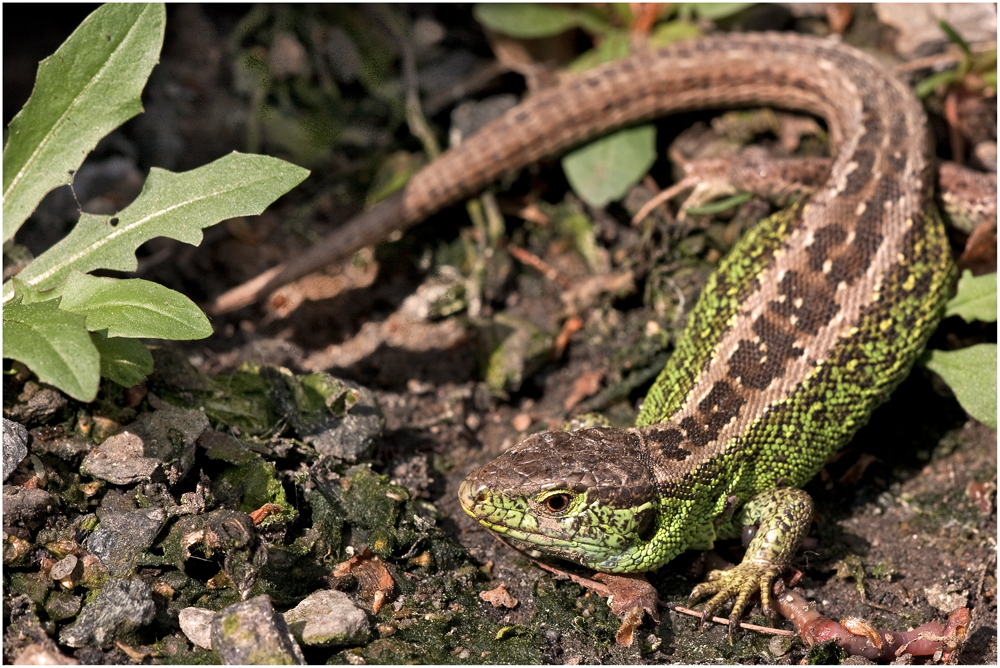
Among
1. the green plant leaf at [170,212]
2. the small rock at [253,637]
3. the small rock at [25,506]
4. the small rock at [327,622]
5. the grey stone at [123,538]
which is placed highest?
the green plant leaf at [170,212]

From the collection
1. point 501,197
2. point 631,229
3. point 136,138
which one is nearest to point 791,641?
point 631,229

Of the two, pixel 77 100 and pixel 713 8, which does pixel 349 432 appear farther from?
pixel 713 8

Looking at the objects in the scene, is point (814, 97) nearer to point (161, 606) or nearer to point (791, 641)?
point (791, 641)

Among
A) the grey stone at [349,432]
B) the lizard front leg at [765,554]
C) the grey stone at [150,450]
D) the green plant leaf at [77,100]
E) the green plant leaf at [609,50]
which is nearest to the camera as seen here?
the grey stone at [150,450]

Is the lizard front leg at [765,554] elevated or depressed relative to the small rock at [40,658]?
depressed

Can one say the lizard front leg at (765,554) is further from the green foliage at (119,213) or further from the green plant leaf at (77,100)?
the green plant leaf at (77,100)

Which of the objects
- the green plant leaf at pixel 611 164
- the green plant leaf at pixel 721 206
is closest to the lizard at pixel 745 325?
the green plant leaf at pixel 611 164

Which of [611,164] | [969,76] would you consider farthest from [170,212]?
[969,76]
